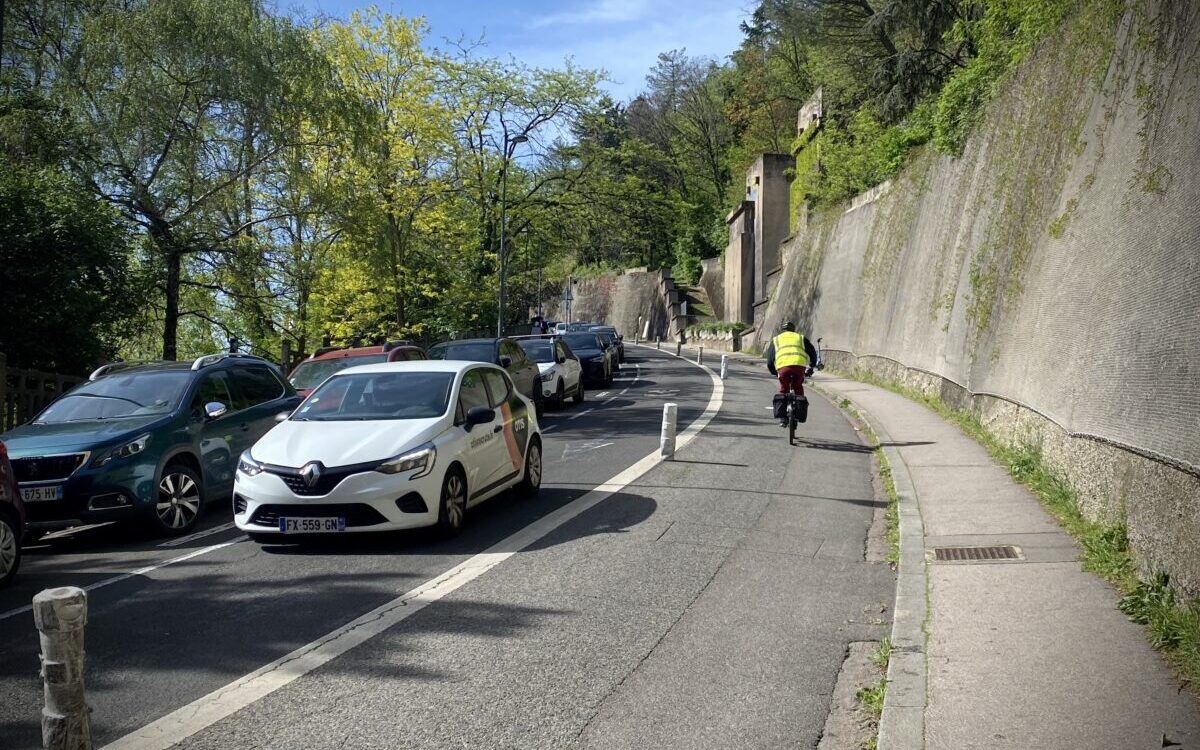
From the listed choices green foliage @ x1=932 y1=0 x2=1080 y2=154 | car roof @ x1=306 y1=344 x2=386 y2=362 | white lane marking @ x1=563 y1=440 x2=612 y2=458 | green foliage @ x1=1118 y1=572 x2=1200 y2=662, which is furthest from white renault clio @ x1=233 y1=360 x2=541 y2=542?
green foliage @ x1=932 y1=0 x2=1080 y2=154

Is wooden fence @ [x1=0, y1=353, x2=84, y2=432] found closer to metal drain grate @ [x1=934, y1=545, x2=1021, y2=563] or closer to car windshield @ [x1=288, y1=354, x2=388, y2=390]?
car windshield @ [x1=288, y1=354, x2=388, y2=390]

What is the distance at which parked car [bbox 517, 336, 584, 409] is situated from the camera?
78.2 feet

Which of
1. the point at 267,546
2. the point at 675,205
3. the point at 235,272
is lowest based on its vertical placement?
the point at 267,546

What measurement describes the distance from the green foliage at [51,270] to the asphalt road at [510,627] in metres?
7.27

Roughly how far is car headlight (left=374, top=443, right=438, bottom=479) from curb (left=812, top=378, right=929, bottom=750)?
154 inches

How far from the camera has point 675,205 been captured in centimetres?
3819

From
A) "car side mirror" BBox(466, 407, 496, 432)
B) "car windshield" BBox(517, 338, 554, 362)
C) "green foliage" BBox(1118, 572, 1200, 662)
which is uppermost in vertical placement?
"car windshield" BBox(517, 338, 554, 362)

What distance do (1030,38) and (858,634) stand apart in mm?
16290

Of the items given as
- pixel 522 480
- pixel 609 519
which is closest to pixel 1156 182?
pixel 609 519

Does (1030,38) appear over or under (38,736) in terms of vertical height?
over

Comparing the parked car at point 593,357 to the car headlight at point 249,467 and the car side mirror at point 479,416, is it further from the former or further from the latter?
the car headlight at point 249,467

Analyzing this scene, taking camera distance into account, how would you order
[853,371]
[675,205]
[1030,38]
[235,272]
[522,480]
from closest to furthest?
1. [522,480]
2. [1030,38]
3. [235,272]
4. [853,371]
5. [675,205]

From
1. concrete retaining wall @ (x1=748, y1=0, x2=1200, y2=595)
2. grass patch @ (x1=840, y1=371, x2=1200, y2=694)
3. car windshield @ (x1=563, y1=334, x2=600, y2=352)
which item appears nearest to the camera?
grass patch @ (x1=840, y1=371, x2=1200, y2=694)

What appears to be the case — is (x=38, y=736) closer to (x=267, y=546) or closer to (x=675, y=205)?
(x=267, y=546)
